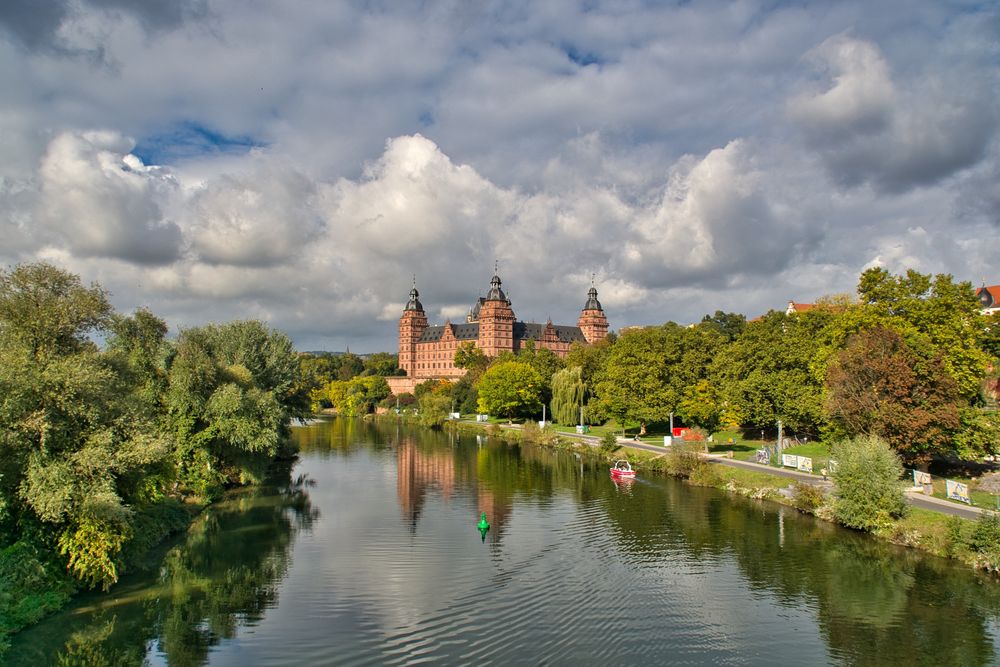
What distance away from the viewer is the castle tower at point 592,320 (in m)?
168

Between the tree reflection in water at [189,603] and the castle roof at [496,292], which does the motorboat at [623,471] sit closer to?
the tree reflection in water at [189,603]

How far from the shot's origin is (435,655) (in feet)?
53.8

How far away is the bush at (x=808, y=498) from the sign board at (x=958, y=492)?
5105mm

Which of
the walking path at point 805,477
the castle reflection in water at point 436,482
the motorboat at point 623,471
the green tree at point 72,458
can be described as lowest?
the castle reflection in water at point 436,482

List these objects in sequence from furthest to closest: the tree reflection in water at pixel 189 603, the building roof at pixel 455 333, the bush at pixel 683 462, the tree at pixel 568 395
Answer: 1. the building roof at pixel 455 333
2. the tree at pixel 568 395
3. the bush at pixel 683 462
4. the tree reflection in water at pixel 189 603

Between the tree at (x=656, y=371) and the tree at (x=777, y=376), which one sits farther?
the tree at (x=656, y=371)

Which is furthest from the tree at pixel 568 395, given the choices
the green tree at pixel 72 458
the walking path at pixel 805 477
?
the green tree at pixel 72 458

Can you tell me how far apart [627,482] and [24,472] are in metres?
31.8

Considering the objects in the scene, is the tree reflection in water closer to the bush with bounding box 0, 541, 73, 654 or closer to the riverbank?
the bush with bounding box 0, 541, 73, 654

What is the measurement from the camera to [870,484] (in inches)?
1073

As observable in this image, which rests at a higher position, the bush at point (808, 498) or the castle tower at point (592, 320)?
the castle tower at point (592, 320)

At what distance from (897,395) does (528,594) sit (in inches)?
871

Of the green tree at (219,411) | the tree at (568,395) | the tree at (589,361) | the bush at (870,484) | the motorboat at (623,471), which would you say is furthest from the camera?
the tree at (589,361)

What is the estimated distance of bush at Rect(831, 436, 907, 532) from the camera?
26.7 meters
